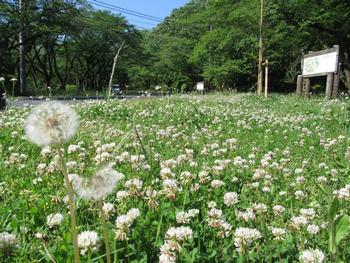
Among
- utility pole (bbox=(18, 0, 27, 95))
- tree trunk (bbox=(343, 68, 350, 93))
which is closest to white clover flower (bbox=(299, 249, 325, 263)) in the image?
tree trunk (bbox=(343, 68, 350, 93))

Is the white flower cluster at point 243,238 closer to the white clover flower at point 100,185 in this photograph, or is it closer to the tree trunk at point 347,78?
the white clover flower at point 100,185

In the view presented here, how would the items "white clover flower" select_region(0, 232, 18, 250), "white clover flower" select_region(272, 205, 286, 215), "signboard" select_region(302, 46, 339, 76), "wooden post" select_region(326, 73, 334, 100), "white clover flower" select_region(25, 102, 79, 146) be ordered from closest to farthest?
"white clover flower" select_region(25, 102, 79, 146)
"white clover flower" select_region(0, 232, 18, 250)
"white clover flower" select_region(272, 205, 286, 215)
"signboard" select_region(302, 46, 339, 76)
"wooden post" select_region(326, 73, 334, 100)

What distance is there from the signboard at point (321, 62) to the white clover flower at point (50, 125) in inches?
586

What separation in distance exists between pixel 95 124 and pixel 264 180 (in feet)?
11.4

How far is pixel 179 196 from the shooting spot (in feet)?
8.71

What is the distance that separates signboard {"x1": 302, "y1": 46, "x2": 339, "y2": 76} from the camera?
14751mm

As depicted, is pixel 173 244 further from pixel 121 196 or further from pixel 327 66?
pixel 327 66

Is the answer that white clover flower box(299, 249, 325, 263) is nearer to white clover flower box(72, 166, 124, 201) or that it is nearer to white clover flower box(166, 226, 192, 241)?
white clover flower box(166, 226, 192, 241)

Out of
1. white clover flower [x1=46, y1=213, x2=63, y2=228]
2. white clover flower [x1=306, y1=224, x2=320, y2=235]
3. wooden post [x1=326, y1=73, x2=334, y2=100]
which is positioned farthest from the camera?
wooden post [x1=326, y1=73, x2=334, y2=100]

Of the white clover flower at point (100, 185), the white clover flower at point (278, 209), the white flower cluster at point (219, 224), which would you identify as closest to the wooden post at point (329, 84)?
the white clover flower at point (278, 209)

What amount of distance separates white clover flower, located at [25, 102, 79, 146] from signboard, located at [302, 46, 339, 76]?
1488 cm

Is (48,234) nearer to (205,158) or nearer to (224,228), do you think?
(224,228)

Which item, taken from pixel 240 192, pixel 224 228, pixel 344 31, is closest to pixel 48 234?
pixel 224 228

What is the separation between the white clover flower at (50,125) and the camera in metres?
0.96
